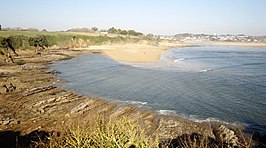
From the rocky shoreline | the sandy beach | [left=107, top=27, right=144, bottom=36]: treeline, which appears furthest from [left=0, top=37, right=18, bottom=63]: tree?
[left=107, top=27, right=144, bottom=36]: treeline

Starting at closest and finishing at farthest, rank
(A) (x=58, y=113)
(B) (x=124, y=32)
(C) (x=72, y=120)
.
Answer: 1. (C) (x=72, y=120)
2. (A) (x=58, y=113)
3. (B) (x=124, y=32)

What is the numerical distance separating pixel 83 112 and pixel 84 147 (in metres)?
11.3

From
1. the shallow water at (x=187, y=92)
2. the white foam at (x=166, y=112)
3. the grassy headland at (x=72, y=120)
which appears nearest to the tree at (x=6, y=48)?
the shallow water at (x=187, y=92)

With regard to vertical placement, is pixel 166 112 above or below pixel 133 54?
below

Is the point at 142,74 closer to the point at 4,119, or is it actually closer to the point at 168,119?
the point at 168,119

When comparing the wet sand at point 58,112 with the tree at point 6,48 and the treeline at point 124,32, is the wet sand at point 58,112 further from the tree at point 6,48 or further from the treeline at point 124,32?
the treeline at point 124,32

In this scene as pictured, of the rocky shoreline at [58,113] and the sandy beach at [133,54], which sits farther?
the sandy beach at [133,54]

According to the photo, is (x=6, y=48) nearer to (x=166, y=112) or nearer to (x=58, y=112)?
(x=58, y=112)

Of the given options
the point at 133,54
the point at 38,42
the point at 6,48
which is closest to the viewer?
the point at 6,48

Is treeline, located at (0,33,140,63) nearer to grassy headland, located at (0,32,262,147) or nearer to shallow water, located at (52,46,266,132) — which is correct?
shallow water, located at (52,46,266,132)

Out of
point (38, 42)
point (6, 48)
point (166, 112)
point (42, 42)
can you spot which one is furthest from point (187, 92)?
point (42, 42)

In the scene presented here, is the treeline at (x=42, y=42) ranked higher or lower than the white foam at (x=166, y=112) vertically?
higher

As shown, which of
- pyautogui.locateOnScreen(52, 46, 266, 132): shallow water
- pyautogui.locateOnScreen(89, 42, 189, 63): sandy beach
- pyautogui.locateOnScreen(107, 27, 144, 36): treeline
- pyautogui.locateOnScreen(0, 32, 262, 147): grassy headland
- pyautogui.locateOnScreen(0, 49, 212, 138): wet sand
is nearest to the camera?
pyautogui.locateOnScreen(0, 32, 262, 147): grassy headland

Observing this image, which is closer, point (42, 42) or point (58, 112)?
point (58, 112)
